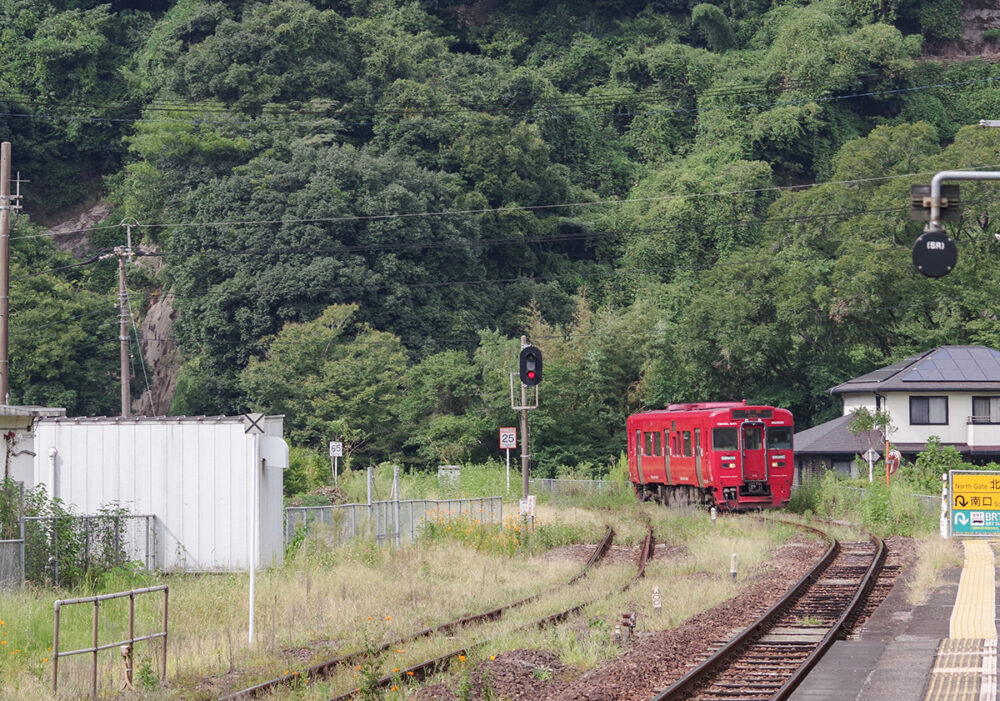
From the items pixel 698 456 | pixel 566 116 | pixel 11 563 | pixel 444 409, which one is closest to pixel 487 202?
pixel 566 116

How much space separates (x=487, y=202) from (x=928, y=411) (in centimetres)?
2948

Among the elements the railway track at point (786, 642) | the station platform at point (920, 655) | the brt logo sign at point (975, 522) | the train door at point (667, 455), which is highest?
the train door at point (667, 455)

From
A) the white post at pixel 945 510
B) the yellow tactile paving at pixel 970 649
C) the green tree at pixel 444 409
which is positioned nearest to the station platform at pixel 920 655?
the yellow tactile paving at pixel 970 649

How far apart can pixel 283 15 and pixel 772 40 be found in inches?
1432

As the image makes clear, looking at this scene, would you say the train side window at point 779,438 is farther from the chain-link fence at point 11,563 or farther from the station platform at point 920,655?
the chain-link fence at point 11,563

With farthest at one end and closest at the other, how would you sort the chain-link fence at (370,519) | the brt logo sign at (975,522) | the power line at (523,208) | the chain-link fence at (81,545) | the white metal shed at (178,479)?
1. the power line at (523,208)
2. the brt logo sign at (975,522)
3. the chain-link fence at (370,519)
4. the white metal shed at (178,479)
5. the chain-link fence at (81,545)

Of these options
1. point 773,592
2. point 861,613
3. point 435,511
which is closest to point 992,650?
point 861,613

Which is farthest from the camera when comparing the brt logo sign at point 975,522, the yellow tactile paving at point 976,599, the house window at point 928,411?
the house window at point 928,411

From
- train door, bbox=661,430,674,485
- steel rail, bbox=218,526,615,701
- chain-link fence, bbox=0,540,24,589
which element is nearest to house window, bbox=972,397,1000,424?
train door, bbox=661,430,674,485

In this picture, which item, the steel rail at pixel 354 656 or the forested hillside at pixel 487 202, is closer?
the steel rail at pixel 354 656

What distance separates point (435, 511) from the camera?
2928 cm

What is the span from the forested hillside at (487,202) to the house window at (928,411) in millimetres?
5685

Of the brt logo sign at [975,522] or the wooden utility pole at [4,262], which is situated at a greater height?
the wooden utility pole at [4,262]

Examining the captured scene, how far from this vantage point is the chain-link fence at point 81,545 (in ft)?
67.8
